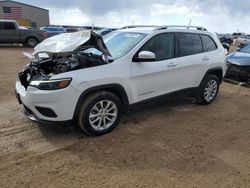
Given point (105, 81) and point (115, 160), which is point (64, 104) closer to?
point (105, 81)

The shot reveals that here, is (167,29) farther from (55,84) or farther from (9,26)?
(9,26)

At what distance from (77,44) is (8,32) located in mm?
15730

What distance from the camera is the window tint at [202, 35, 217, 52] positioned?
5.81 m

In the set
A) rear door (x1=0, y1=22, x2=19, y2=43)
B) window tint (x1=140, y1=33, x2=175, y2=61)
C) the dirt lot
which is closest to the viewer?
the dirt lot

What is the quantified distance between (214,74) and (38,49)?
4.04 metres

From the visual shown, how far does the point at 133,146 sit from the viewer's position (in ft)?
12.9

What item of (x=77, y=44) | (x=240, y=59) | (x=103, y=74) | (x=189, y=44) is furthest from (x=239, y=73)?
(x=77, y=44)

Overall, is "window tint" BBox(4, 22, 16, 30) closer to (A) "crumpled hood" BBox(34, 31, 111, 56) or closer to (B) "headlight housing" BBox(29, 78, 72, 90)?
(A) "crumpled hood" BBox(34, 31, 111, 56)

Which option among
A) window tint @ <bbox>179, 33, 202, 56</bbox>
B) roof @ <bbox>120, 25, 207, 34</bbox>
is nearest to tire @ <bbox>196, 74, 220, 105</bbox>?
window tint @ <bbox>179, 33, 202, 56</bbox>

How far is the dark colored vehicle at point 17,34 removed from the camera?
17.5 metres

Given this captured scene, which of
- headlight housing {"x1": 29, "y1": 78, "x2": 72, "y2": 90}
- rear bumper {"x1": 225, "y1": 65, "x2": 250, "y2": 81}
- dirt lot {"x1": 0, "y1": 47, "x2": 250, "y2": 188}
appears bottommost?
dirt lot {"x1": 0, "y1": 47, "x2": 250, "y2": 188}

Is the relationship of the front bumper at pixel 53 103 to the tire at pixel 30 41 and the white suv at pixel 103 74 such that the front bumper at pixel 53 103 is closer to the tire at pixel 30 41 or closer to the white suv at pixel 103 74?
the white suv at pixel 103 74

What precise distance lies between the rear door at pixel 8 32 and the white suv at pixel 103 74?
14.7 metres

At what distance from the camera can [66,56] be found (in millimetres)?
4281
